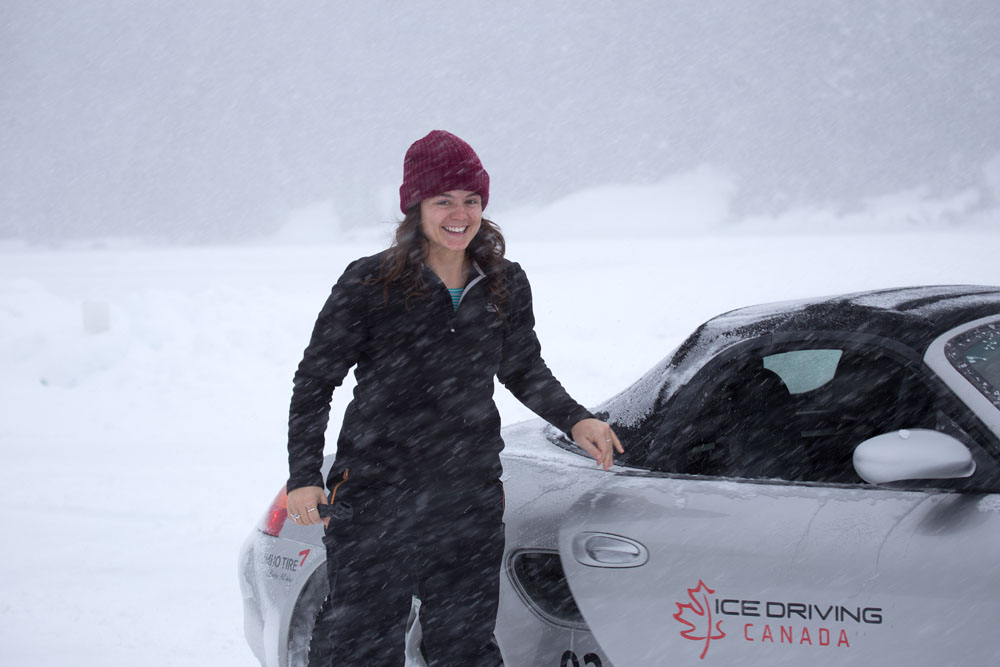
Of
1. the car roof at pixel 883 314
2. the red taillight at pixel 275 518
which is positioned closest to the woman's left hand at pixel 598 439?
the car roof at pixel 883 314

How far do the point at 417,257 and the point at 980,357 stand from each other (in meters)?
1.34

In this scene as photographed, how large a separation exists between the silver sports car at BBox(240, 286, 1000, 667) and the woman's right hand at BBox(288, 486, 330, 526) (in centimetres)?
47

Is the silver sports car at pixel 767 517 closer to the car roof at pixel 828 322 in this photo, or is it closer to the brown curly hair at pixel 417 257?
the car roof at pixel 828 322

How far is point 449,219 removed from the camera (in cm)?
198

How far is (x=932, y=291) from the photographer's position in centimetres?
242

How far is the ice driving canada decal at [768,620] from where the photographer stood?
1699mm

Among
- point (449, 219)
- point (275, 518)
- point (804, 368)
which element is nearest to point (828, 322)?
point (804, 368)

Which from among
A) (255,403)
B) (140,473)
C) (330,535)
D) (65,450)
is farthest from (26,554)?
(255,403)

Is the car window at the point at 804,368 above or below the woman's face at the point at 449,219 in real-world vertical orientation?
below

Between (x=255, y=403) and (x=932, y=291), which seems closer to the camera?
(x=932, y=291)

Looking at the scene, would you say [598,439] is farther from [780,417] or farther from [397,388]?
[780,417]

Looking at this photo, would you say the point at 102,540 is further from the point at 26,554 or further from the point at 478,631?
the point at 478,631

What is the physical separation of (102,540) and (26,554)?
0.36 metres

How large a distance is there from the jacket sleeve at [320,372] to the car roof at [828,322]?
3.07 ft
